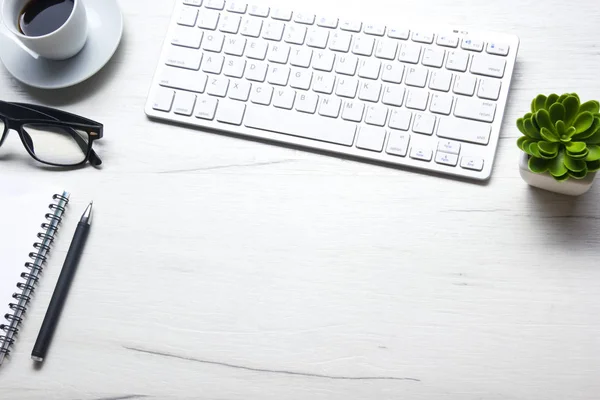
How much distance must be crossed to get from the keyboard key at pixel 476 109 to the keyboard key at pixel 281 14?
0.20 metres

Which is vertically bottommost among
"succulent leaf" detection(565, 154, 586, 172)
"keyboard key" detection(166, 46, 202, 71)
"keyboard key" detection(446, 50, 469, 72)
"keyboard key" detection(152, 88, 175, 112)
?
"keyboard key" detection(152, 88, 175, 112)

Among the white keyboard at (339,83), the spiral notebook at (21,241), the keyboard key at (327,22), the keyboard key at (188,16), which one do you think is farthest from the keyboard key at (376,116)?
the spiral notebook at (21,241)

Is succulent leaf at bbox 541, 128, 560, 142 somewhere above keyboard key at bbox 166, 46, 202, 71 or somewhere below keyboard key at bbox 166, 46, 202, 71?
below

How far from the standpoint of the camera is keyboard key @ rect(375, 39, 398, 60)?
74 cm

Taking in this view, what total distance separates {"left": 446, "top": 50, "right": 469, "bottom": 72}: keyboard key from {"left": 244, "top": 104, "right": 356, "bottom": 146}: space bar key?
11 centimetres

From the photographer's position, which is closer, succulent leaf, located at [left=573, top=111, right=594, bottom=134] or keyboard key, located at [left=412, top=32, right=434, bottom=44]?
succulent leaf, located at [left=573, top=111, right=594, bottom=134]

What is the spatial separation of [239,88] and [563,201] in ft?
1.10

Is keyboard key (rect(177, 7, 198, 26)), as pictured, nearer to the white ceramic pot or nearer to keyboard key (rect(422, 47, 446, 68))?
keyboard key (rect(422, 47, 446, 68))

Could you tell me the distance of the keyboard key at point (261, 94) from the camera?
2.42 ft

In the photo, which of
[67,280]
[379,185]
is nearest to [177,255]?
[67,280]

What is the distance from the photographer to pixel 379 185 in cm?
72

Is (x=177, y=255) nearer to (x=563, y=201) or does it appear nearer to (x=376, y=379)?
(x=376, y=379)

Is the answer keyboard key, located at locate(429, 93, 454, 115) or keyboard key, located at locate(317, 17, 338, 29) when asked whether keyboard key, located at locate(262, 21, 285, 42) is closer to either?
keyboard key, located at locate(317, 17, 338, 29)

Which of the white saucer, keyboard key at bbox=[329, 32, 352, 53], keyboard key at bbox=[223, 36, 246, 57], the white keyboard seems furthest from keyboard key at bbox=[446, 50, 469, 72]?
the white saucer
